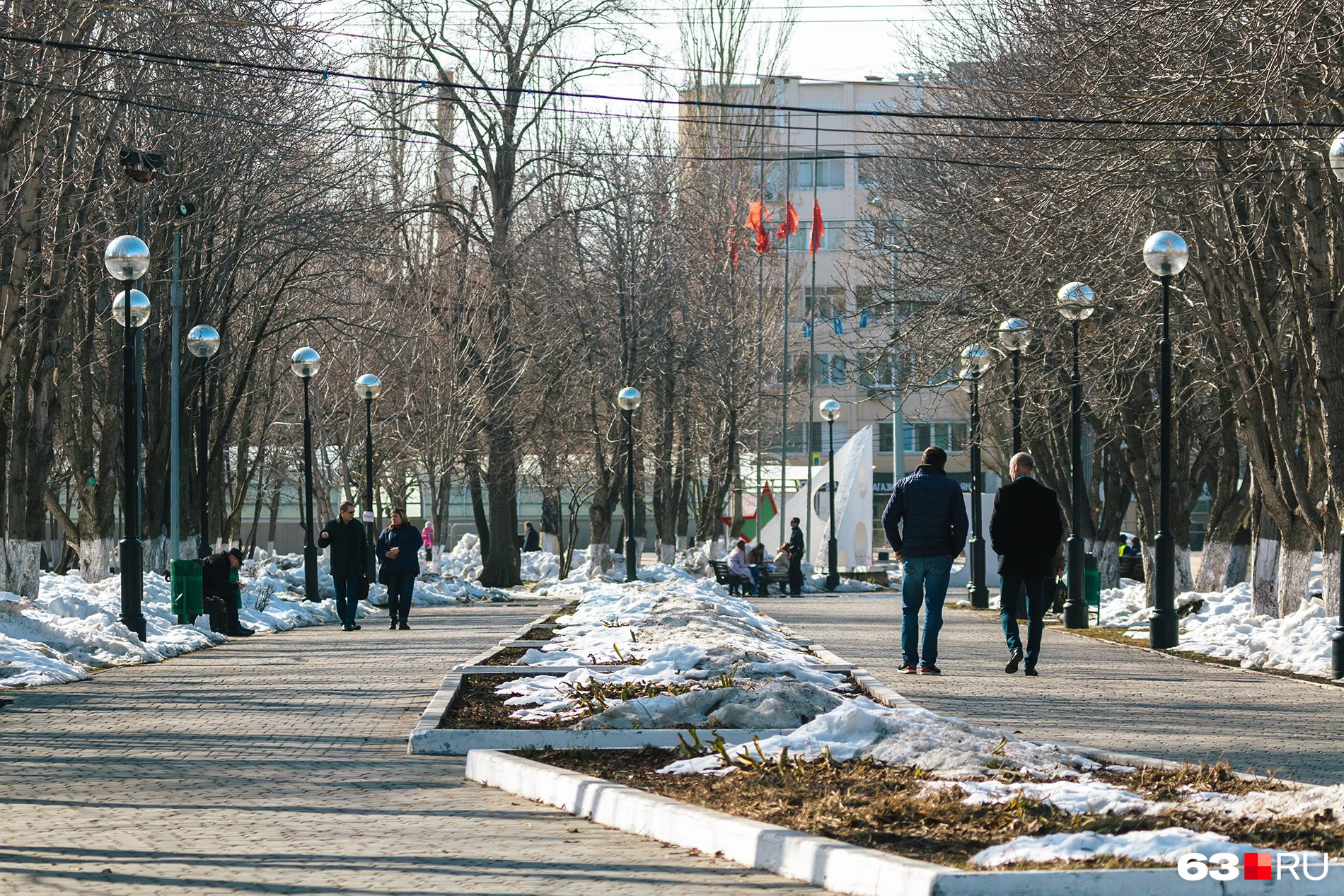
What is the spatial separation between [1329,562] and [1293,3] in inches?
302

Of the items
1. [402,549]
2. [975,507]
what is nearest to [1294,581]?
[402,549]

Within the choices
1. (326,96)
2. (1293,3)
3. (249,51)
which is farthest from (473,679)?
(326,96)

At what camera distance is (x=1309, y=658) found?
15.6m

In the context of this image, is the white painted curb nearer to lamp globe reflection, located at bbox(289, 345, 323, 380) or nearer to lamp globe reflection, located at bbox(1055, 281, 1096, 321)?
lamp globe reflection, located at bbox(1055, 281, 1096, 321)

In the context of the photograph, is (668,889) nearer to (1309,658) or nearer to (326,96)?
(1309,658)

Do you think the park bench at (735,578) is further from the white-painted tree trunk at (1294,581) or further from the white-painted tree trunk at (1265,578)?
the white-painted tree trunk at (1294,581)

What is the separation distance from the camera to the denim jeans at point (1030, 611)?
14.9 meters

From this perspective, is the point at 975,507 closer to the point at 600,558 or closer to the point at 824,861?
the point at 600,558

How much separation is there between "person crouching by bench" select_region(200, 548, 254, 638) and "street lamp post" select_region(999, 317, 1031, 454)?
10.9m

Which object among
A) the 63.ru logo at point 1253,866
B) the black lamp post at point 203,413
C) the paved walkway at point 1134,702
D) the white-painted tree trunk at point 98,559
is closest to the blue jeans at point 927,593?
the paved walkway at point 1134,702

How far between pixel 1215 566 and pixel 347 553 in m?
14.7

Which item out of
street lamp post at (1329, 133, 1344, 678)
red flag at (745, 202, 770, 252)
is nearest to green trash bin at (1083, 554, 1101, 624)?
street lamp post at (1329, 133, 1344, 678)

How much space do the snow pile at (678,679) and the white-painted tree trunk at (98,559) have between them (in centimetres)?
1145

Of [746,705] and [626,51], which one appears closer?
[746,705]
